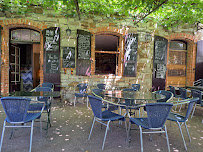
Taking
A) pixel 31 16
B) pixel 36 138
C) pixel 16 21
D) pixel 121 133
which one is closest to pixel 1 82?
pixel 16 21

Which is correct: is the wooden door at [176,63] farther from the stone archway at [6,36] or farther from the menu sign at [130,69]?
the stone archway at [6,36]

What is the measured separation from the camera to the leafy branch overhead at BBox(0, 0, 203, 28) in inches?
186

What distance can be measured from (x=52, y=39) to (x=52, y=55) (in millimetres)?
605

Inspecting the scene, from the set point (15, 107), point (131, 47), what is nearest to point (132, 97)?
point (15, 107)

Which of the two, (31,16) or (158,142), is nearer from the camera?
(158,142)

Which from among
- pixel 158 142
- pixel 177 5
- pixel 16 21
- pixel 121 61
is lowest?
pixel 158 142

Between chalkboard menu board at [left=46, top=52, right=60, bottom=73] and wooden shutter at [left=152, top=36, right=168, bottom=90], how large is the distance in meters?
4.07

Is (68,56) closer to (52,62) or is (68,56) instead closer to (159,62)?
(52,62)

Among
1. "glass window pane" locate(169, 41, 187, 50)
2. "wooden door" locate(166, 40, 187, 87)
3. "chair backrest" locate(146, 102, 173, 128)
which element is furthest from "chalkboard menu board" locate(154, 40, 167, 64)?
"chair backrest" locate(146, 102, 173, 128)

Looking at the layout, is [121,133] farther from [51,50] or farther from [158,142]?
[51,50]

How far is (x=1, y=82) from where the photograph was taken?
5219 millimetres

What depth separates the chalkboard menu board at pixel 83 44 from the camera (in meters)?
5.65

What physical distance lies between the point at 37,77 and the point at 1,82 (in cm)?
302

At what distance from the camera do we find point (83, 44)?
5.70 m
